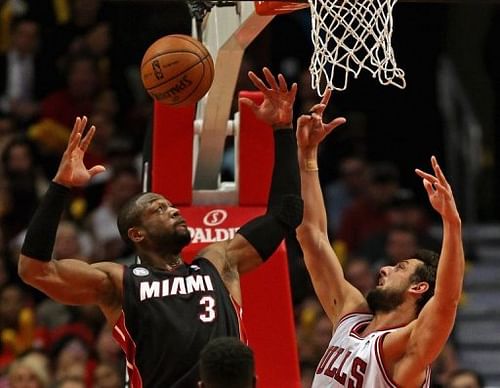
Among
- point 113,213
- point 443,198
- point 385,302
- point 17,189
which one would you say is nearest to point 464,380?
point 385,302

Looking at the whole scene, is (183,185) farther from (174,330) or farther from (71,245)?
(71,245)

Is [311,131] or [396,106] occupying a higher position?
[396,106]

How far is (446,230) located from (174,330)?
1.22 metres

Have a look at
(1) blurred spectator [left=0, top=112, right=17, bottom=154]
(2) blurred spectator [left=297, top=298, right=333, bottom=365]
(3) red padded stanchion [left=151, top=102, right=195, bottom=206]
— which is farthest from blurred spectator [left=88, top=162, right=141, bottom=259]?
(3) red padded stanchion [left=151, top=102, right=195, bottom=206]

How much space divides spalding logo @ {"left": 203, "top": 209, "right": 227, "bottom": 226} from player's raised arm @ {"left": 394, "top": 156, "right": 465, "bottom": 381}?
1710 millimetres

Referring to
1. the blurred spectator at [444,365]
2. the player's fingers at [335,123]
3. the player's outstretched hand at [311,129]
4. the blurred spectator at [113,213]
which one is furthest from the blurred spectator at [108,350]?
the player's fingers at [335,123]

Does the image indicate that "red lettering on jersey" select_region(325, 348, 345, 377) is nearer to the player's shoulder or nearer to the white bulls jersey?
the white bulls jersey

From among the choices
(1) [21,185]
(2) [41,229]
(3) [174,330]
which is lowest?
(3) [174,330]

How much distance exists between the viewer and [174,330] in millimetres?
6070

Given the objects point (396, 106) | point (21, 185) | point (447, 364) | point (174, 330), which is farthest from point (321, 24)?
point (396, 106)

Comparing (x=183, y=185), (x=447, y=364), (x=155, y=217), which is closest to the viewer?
(x=155, y=217)

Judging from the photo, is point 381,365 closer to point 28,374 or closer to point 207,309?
point 207,309

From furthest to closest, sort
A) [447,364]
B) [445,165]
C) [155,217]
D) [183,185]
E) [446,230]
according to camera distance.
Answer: [445,165]
[447,364]
[183,185]
[155,217]
[446,230]

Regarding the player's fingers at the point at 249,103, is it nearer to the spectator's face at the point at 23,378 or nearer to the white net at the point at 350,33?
the white net at the point at 350,33
